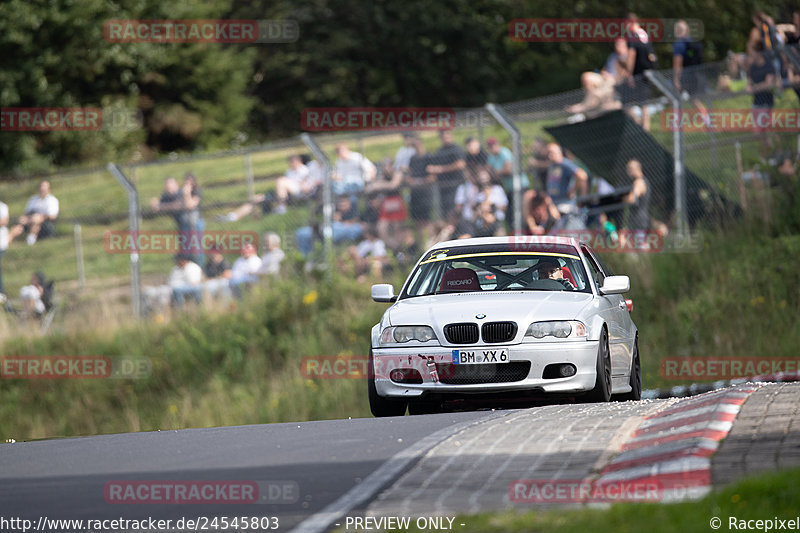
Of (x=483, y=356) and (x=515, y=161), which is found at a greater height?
(x=515, y=161)

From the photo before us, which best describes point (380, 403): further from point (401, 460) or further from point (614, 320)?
point (401, 460)

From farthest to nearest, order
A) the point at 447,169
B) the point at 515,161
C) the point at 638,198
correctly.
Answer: the point at 447,169 → the point at 515,161 → the point at 638,198

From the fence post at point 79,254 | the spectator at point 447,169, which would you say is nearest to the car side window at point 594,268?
the spectator at point 447,169

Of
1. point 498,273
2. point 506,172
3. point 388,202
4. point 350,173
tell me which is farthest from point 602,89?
point 498,273

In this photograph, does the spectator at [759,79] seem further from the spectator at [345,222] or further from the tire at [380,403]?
the tire at [380,403]

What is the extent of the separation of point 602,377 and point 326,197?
8.80 metres

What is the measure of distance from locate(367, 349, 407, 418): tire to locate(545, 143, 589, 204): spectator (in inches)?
282

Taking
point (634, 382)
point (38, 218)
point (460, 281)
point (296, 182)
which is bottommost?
point (634, 382)

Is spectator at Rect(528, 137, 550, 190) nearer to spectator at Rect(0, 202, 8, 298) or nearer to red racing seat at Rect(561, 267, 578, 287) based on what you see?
red racing seat at Rect(561, 267, 578, 287)

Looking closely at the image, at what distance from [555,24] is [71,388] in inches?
1216

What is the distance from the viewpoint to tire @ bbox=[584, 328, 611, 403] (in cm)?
1119

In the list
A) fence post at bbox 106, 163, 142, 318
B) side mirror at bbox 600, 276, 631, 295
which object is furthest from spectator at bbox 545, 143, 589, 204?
side mirror at bbox 600, 276, 631, 295

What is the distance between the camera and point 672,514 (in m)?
5.74

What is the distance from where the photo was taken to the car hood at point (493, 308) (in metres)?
11.1
